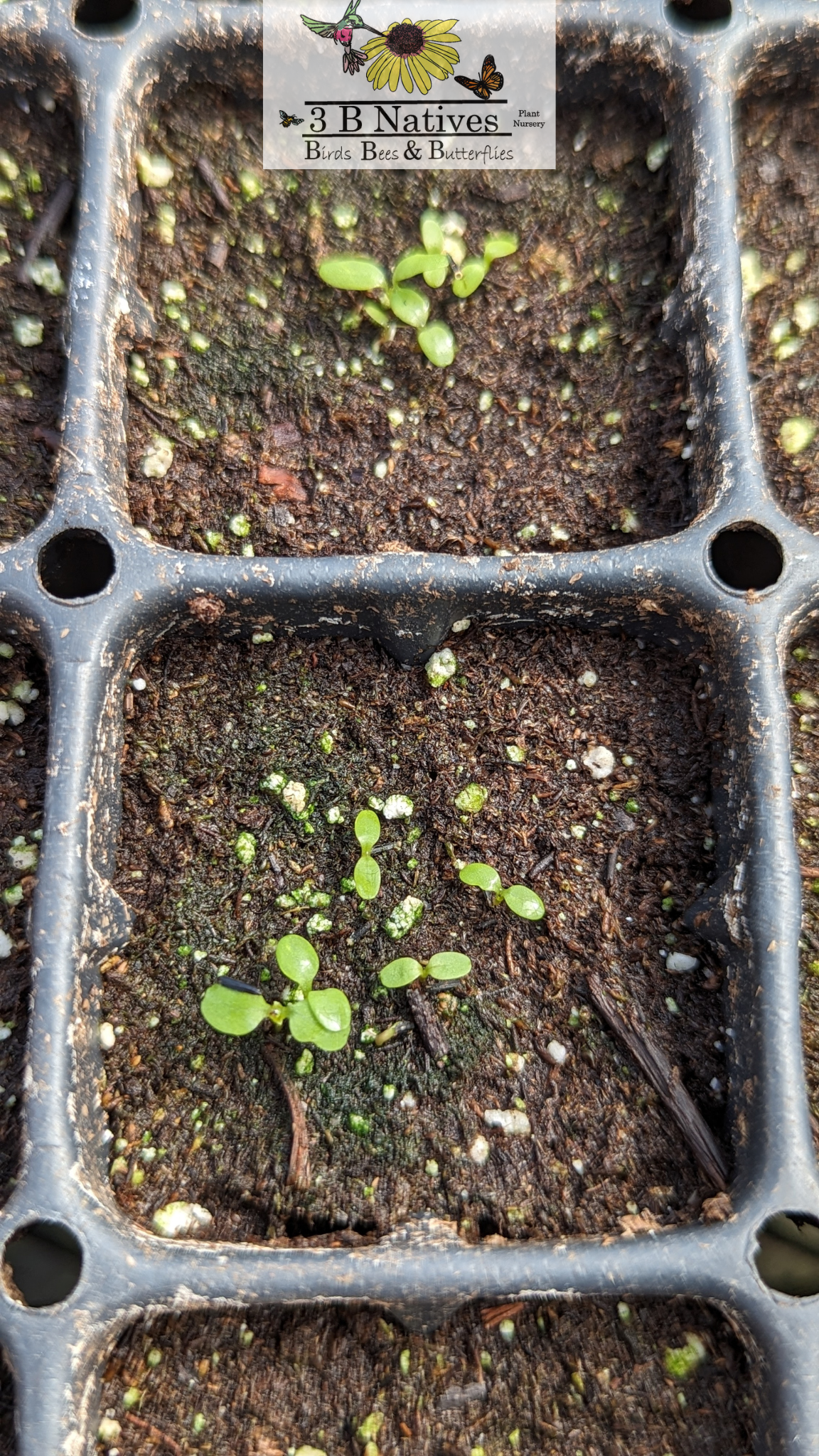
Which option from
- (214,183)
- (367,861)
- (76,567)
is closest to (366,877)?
(367,861)

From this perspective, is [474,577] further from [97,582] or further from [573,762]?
[97,582]

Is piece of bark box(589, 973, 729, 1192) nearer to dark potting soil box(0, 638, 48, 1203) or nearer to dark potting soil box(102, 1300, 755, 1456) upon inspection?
dark potting soil box(102, 1300, 755, 1456)

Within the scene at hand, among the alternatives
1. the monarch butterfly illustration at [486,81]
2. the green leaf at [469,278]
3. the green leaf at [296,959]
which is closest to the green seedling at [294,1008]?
the green leaf at [296,959]

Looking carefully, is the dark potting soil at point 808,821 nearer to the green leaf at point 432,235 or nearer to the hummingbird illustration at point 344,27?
the green leaf at point 432,235

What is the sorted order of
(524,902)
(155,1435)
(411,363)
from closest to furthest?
(155,1435) → (524,902) → (411,363)

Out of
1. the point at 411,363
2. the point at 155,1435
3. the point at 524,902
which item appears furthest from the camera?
the point at 411,363

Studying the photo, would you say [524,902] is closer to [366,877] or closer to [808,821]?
[366,877]
